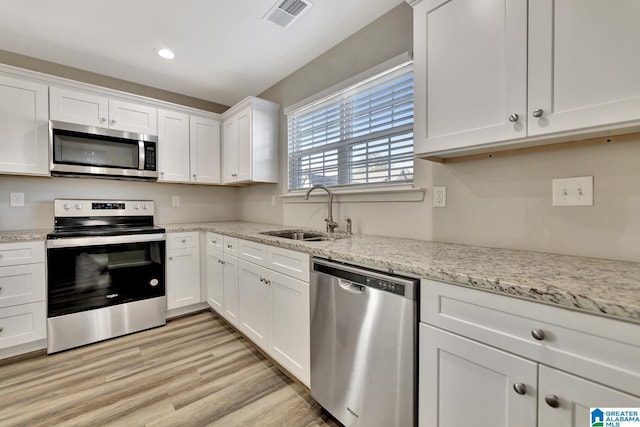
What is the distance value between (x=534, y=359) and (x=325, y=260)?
2.92ft

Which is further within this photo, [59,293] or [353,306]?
[59,293]

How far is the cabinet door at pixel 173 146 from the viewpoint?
2.91 m

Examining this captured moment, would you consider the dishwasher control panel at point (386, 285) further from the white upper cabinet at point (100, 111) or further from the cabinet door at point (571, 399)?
the white upper cabinet at point (100, 111)

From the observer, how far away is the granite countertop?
70 centimetres

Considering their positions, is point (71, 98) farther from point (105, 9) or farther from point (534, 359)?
point (534, 359)

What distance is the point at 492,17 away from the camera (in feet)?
3.76

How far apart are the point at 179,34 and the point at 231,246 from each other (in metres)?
1.71

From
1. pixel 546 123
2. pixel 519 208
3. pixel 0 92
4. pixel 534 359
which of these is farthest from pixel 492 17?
pixel 0 92

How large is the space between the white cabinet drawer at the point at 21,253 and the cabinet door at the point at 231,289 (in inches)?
53.1

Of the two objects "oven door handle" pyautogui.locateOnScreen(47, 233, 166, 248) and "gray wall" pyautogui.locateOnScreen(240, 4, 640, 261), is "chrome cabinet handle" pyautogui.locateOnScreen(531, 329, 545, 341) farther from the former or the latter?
"oven door handle" pyautogui.locateOnScreen(47, 233, 166, 248)

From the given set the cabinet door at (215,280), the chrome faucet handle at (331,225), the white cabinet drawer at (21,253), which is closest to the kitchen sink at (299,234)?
the chrome faucet handle at (331,225)

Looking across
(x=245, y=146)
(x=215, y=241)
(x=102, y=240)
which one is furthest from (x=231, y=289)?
(x=245, y=146)

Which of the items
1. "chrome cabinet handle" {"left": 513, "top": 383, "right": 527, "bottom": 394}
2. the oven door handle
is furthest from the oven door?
"chrome cabinet handle" {"left": 513, "top": 383, "right": 527, "bottom": 394}

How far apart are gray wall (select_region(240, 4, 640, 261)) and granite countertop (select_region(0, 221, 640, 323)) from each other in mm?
82
